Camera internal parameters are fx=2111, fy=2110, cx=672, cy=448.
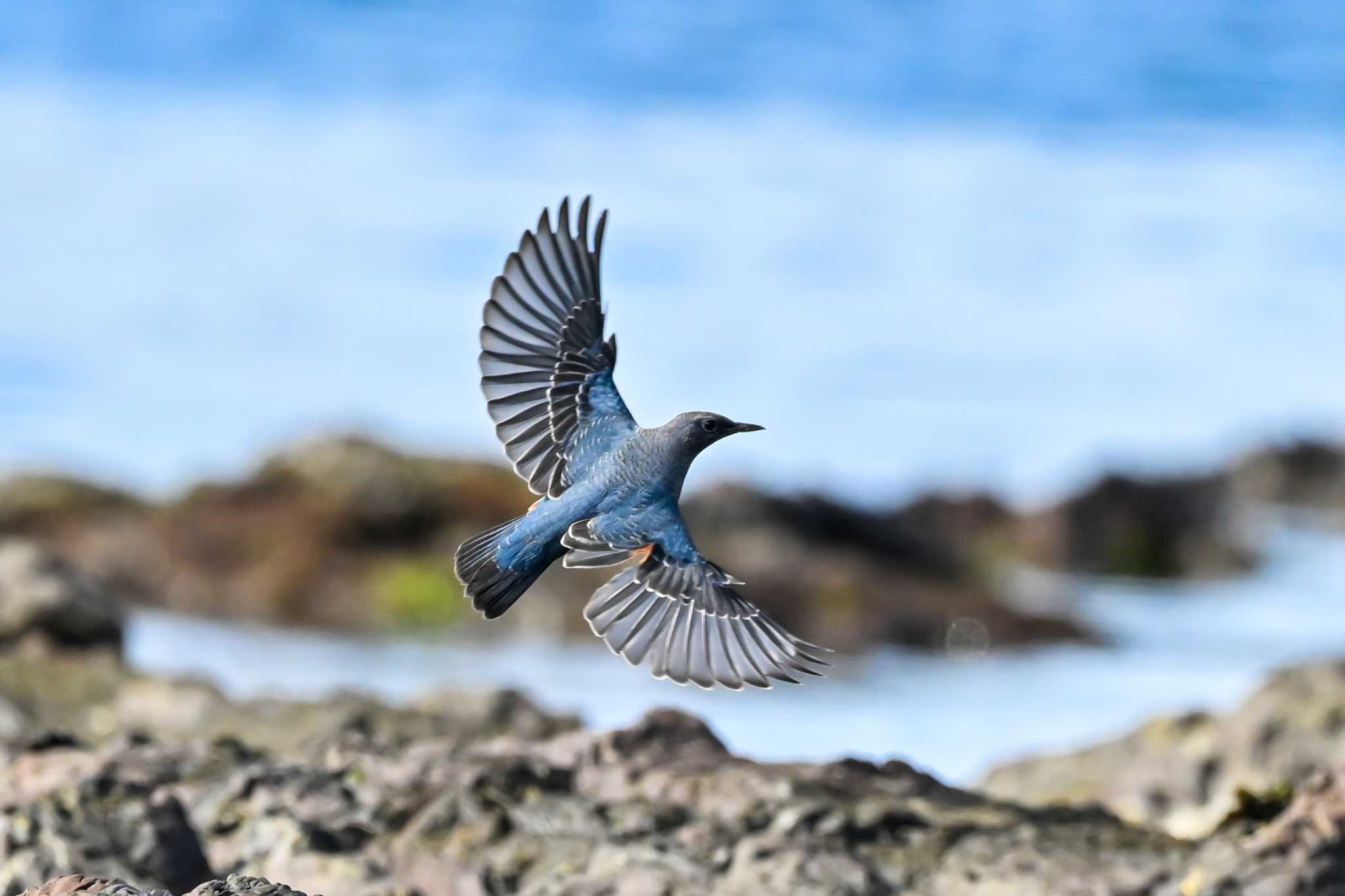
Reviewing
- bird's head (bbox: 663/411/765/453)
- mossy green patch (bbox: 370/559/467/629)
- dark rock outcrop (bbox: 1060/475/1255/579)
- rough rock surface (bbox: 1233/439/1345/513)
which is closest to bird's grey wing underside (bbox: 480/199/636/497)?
bird's head (bbox: 663/411/765/453)

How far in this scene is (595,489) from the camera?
524cm

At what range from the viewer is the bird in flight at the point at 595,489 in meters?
5.20

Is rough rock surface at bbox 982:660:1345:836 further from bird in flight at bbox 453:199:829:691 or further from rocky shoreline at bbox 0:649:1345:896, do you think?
bird in flight at bbox 453:199:829:691

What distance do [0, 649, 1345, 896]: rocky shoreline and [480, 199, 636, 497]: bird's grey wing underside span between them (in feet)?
5.05

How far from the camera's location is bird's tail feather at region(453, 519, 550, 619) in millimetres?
5102

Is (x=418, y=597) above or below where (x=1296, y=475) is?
below

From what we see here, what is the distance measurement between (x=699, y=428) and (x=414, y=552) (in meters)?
11.0

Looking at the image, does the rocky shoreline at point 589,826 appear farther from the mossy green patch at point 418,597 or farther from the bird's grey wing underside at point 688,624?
the mossy green patch at point 418,597

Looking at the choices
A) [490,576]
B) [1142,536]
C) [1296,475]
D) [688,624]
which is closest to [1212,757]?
[688,624]

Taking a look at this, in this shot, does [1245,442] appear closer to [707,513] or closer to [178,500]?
[707,513]

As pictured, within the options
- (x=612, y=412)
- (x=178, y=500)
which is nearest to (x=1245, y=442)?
(x=178, y=500)

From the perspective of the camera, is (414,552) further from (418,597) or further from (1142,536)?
(1142,536)

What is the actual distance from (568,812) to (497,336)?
6.22 ft

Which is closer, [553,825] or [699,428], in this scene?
[699,428]
